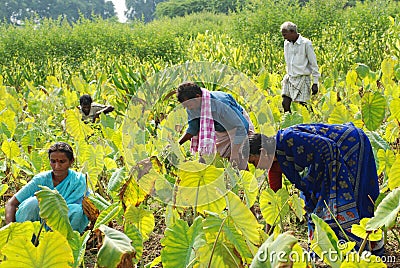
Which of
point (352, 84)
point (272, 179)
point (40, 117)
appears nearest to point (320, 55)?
point (352, 84)

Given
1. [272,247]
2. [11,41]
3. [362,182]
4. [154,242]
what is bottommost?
[154,242]

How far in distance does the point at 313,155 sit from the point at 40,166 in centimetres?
143

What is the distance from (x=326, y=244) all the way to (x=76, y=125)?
7.27 feet

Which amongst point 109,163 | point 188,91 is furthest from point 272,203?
point 109,163

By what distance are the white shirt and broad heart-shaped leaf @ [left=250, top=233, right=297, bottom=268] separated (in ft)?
11.9

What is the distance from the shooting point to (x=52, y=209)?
5.64 ft

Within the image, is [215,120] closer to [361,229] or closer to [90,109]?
[361,229]

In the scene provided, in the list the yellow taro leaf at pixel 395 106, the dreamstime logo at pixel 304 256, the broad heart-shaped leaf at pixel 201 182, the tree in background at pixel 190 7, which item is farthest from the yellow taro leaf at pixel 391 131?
the tree in background at pixel 190 7

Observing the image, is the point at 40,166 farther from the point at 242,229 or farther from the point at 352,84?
the point at 352,84

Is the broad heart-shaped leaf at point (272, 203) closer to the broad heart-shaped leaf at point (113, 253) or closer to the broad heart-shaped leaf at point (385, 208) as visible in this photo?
the broad heart-shaped leaf at point (385, 208)

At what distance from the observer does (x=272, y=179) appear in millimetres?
2527

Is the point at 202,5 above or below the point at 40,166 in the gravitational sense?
above

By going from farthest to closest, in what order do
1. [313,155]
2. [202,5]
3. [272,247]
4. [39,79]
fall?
1. [202,5]
2. [39,79]
3. [313,155]
4. [272,247]

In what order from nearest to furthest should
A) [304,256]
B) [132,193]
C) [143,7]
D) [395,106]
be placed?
[304,256]
[132,193]
[395,106]
[143,7]
